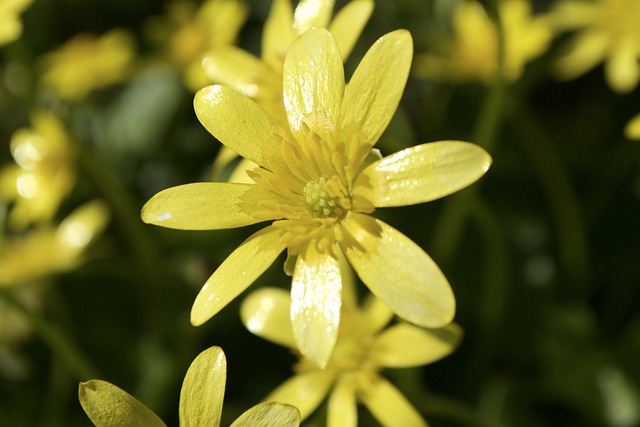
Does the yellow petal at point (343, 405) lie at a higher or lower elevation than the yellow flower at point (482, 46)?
lower

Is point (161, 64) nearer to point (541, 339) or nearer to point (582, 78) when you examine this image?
point (582, 78)

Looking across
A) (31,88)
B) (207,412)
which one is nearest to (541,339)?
(207,412)

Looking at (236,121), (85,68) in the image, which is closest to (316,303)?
(236,121)

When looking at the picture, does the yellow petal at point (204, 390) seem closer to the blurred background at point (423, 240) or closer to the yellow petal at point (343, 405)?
the yellow petal at point (343, 405)

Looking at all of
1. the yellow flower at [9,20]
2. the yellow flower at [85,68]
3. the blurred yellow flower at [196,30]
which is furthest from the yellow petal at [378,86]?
the yellow flower at [85,68]

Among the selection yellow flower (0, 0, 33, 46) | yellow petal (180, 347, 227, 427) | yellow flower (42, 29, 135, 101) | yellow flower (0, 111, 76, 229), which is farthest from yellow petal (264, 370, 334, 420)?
yellow flower (42, 29, 135, 101)
